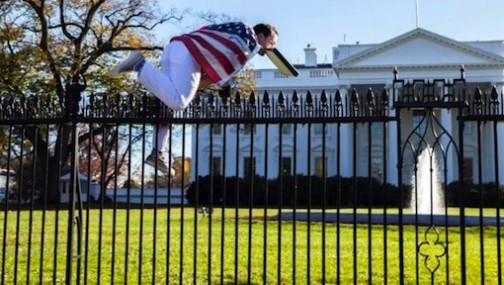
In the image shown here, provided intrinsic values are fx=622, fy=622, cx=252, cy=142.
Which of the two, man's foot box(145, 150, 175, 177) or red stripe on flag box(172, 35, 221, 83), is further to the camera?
man's foot box(145, 150, 175, 177)

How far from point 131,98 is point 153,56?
22.0 meters

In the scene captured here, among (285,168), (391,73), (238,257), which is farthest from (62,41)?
(391,73)

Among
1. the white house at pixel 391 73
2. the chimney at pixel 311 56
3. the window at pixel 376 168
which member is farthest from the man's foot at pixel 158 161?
the chimney at pixel 311 56

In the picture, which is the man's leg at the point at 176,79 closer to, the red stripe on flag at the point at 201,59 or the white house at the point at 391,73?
the red stripe on flag at the point at 201,59

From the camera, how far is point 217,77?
15.6ft

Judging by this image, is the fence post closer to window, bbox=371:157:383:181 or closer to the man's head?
the man's head

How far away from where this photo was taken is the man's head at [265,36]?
4.85m

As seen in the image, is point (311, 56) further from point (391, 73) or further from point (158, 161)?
point (158, 161)

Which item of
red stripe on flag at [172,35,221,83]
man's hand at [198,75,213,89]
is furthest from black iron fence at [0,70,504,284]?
red stripe on flag at [172,35,221,83]

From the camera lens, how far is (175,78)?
4.63 meters

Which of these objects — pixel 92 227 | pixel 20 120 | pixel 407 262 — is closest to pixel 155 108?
pixel 20 120

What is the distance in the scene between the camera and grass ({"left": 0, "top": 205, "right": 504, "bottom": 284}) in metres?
5.31

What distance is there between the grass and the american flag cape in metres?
1.23

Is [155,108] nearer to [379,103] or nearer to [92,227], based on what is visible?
[379,103]
